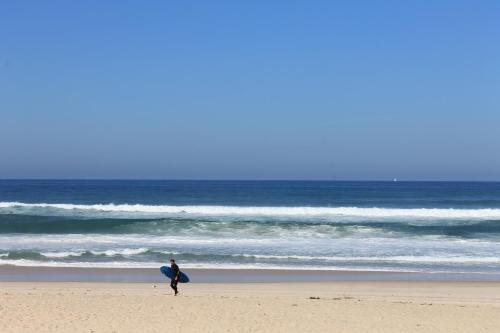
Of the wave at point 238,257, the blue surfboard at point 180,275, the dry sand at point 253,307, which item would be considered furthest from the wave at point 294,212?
the dry sand at point 253,307

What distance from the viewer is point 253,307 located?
12.3 meters

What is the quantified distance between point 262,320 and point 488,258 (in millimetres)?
12328

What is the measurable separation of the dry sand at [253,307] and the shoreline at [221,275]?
71 cm

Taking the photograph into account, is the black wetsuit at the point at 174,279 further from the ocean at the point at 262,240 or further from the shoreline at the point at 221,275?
the ocean at the point at 262,240

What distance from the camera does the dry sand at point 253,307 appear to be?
10791 mm

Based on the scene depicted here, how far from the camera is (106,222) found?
106 ft

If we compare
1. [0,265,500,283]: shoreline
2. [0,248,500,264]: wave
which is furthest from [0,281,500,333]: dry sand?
[0,248,500,264]: wave

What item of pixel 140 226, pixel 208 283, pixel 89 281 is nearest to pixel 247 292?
pixel 208 283

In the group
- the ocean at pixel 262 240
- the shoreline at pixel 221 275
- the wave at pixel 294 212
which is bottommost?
the shoreline at pixel 221 275

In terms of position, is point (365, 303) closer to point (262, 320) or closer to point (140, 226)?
point (262, 320)

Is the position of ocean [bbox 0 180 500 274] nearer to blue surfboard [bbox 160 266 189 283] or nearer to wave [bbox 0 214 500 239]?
wave [bbox 0 214 500 239]

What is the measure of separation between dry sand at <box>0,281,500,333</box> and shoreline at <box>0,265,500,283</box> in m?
0.71

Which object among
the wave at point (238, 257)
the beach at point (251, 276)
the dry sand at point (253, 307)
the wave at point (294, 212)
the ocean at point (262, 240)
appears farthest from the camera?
the wave at point (294, 212)

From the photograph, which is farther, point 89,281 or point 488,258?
point 488,258
